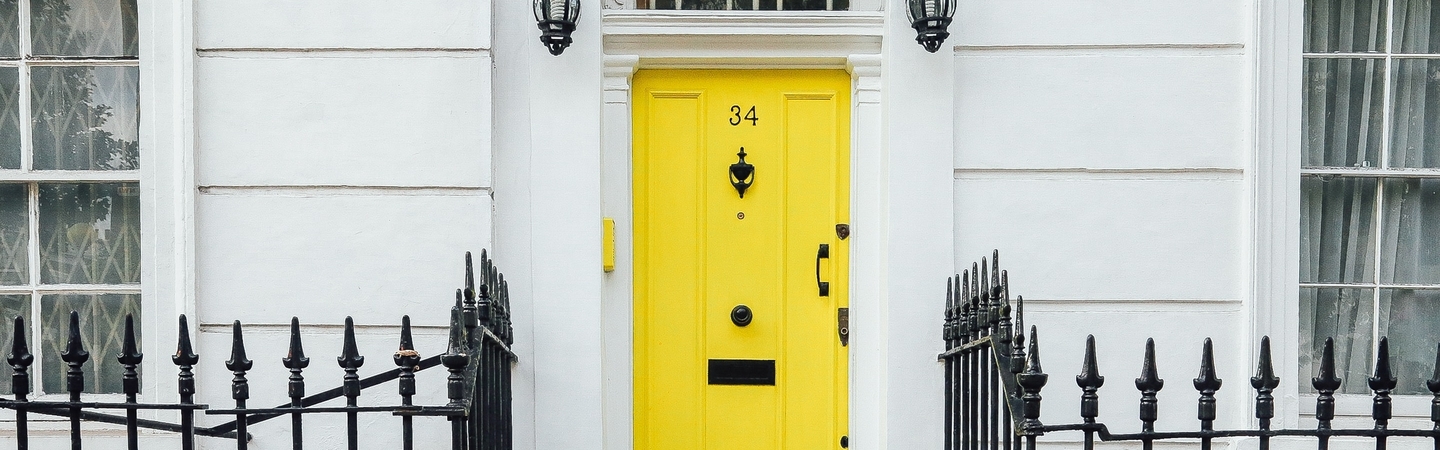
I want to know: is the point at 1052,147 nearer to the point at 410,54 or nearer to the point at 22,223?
the point at 410,54

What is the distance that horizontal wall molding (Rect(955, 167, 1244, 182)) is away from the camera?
397 centimetres

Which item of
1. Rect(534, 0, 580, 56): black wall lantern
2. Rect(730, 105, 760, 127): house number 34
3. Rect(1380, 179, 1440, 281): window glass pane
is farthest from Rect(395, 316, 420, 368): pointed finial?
Rect(1380, 179, 1440, 281): window glass pane

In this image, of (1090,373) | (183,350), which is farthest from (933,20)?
(183,350)

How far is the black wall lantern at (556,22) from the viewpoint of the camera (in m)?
3.81

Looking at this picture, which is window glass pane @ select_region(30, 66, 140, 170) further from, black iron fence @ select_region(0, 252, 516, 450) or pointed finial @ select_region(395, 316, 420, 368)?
pointed finial @ select_region(395, 316, 420, 368)

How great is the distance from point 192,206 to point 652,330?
1805 millimetres

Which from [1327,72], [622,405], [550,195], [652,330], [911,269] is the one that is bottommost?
[622,405]

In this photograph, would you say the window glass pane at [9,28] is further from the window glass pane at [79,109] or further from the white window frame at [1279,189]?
the white window frame at [1279,189]

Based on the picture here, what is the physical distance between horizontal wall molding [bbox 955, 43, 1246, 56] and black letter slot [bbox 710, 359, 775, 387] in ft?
4.78

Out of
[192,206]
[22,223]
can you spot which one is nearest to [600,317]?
[192,206]

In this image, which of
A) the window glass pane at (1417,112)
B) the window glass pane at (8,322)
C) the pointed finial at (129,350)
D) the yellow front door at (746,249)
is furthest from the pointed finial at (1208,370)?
the window glass pane at (8,322)

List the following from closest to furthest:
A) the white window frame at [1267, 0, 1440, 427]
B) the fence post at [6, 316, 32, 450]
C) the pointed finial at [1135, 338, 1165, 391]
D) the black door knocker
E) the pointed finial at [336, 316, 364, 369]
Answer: the pointed finial at [1135, 338, 1165, 391] → the pointed finial at [336, 316, 364, 369] → the fence post at [6, 316, 32, 450] → the white window frame at [1267, 0, 1440, 427] → the black door knocker

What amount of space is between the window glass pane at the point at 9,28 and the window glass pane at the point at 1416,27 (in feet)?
17.7

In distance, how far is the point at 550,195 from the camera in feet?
13.0
